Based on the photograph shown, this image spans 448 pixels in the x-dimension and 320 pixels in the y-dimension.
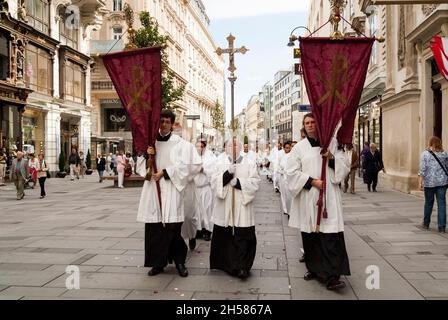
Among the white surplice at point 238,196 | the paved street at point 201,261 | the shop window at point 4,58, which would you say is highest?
the shop window at point 4,58

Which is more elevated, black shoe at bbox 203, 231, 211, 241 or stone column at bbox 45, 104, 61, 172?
stone column at bbox 45, 104, 61, 172

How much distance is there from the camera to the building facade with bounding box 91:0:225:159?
42066mm

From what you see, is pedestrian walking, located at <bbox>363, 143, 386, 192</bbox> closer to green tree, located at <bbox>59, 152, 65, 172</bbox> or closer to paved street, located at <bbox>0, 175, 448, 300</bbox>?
paved street, located at <bbox>0, 175, 448, 300</bbox>

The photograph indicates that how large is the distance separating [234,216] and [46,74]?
25.8 meters

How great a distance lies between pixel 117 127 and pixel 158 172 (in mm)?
39360

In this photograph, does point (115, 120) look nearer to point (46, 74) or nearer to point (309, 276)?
point (46, 74)

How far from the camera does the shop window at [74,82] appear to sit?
103 ft

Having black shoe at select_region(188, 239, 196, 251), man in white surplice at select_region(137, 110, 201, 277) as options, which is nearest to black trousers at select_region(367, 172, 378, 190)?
black shoe at select_region(188, 239, 196, 251)

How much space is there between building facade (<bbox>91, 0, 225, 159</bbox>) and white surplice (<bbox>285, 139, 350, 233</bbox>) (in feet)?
36.8

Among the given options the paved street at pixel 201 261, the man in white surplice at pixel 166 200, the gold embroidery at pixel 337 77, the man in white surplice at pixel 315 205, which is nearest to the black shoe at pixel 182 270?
the man in white surplice at pixel 166 200

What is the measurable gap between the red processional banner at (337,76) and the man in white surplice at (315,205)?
176 millimetres

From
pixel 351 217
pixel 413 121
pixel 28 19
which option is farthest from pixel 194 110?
pixel 351 217

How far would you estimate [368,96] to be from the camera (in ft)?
83.1

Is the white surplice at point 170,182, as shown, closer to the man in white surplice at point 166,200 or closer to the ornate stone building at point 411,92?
the man in white surplice at point 166,200
